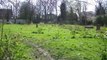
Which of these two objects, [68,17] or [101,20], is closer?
[101,20]

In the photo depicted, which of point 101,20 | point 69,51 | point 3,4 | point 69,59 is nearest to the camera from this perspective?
point 3,4

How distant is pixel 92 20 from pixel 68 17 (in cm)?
1746

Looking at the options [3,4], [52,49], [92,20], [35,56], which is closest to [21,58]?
[35,56]

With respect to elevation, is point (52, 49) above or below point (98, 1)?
below

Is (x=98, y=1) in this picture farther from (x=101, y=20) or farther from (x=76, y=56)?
(x=101, y=20)

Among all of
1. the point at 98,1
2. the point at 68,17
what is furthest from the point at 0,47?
the point at 68,17

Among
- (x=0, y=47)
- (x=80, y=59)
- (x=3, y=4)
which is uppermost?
(x=3, y=4)

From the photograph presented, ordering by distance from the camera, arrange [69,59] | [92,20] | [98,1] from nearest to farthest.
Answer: [98,1] → [69,59] → [92,20]

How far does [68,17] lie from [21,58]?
225 feet

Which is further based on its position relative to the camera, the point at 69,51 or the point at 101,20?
the point at 101,20

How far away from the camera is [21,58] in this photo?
1162cm

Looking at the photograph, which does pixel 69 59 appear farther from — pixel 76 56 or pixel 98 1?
pixel 98 1

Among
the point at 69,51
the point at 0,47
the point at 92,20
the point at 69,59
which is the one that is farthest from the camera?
the point at 92,20

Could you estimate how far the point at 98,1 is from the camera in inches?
215
